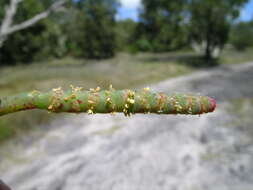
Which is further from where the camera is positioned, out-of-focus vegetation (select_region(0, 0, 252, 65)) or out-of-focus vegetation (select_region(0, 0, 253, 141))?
out-of-focus vegetation (select_region(0, 0, 252, 65))

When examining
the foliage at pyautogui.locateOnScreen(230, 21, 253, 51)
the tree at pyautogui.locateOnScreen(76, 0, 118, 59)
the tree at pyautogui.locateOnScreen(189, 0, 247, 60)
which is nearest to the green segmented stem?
the tree at pyautogui.locateOnScreen(189, 0, 247, 60)

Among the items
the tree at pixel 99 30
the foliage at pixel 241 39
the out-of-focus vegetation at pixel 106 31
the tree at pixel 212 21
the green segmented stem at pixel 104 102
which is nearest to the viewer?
the green segmented stem at pixel 104 102

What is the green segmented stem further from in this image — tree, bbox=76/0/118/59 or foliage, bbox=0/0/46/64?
tree, bbox=76/0/118/59

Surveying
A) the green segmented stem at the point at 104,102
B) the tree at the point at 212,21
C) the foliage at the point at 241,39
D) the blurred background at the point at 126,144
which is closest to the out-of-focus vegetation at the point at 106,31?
the tree at the point at 212,21

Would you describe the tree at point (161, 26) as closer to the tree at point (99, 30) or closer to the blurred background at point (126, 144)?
the tree at point (99, 30)

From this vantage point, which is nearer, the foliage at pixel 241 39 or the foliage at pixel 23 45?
the foliage at pixel 23 45

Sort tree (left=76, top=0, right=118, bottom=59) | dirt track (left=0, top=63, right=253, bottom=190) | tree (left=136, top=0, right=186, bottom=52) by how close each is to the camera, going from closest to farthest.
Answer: dirt track (left=0, top=63, right=253, bottom=190) < tree (left=136, top=0, right=186, bottom=52) < tree (left=76, top=0, right=118, bottom=59)

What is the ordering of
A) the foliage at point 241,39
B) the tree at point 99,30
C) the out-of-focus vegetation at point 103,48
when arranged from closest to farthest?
the out-of-focus vegetation at point 103,48 → the tree at point 99,30 → the foliage at point 241,39
